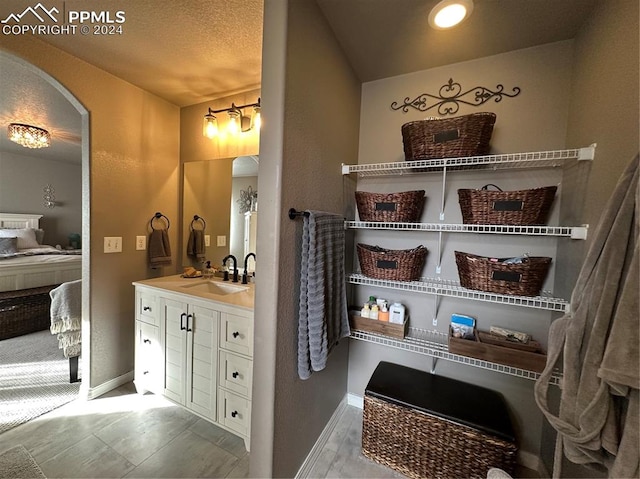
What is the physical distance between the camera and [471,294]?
1.26 m

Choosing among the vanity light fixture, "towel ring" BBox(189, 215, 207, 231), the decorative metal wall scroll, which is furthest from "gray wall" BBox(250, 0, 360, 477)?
the vanity light fixture

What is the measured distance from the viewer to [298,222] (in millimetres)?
1214

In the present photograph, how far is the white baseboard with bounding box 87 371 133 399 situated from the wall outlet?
104 cm

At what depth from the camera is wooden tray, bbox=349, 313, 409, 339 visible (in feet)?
4.90

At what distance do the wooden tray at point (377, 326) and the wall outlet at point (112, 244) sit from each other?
190 centimetres

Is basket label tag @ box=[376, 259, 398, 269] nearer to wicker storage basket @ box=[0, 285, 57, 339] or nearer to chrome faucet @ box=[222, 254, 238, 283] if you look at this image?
chrome faucet @ box=[222, 254, 238, 283]

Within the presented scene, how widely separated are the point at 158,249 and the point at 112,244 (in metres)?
0.32

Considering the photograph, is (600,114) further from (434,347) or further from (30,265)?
(30,265)

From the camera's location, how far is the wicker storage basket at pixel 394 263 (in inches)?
55.6

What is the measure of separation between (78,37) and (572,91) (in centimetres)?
280

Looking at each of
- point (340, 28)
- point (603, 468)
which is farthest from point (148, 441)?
point (340, 28)

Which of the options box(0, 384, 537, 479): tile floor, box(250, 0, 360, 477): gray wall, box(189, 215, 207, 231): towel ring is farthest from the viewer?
box(189, 215, 207, 231): towel ring

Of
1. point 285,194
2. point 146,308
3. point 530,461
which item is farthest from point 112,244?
point 530,461

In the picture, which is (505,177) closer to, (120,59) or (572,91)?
(572,91)
